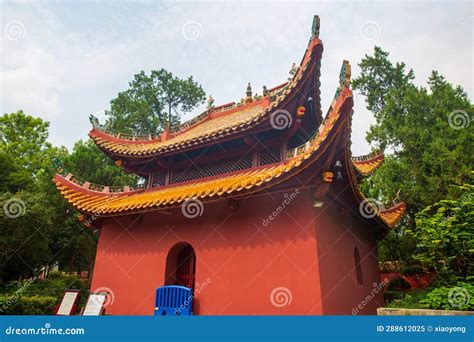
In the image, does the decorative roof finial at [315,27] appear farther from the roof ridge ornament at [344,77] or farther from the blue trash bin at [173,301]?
the blue trash bin at [173,301]

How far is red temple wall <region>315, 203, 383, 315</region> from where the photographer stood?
6.38 metres

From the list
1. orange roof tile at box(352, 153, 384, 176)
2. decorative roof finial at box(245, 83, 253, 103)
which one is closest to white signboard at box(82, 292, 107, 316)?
decorative roof finial at box(245, 83, 253, 103)

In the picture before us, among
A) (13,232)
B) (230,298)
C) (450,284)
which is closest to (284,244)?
(230,298)

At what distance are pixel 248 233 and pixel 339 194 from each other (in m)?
2.46

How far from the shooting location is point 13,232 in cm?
1268

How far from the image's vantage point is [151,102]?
28547 millimetres

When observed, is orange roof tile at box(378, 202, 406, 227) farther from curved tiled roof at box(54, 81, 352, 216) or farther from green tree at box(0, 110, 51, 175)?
green tree at box(0, 110, 51, 175)

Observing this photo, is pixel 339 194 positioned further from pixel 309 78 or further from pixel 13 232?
pixel 13 232

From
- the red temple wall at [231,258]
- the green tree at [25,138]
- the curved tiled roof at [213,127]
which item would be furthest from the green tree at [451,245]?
the green tree at [25,138]

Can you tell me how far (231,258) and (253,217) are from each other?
3.30 feet

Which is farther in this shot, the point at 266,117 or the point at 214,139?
the point at 214,139

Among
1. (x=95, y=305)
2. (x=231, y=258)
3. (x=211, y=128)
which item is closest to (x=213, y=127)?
(x=211, y=128)

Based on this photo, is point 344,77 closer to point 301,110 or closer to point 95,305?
point 301,110

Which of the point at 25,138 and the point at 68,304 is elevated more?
A: the point at 25,138
